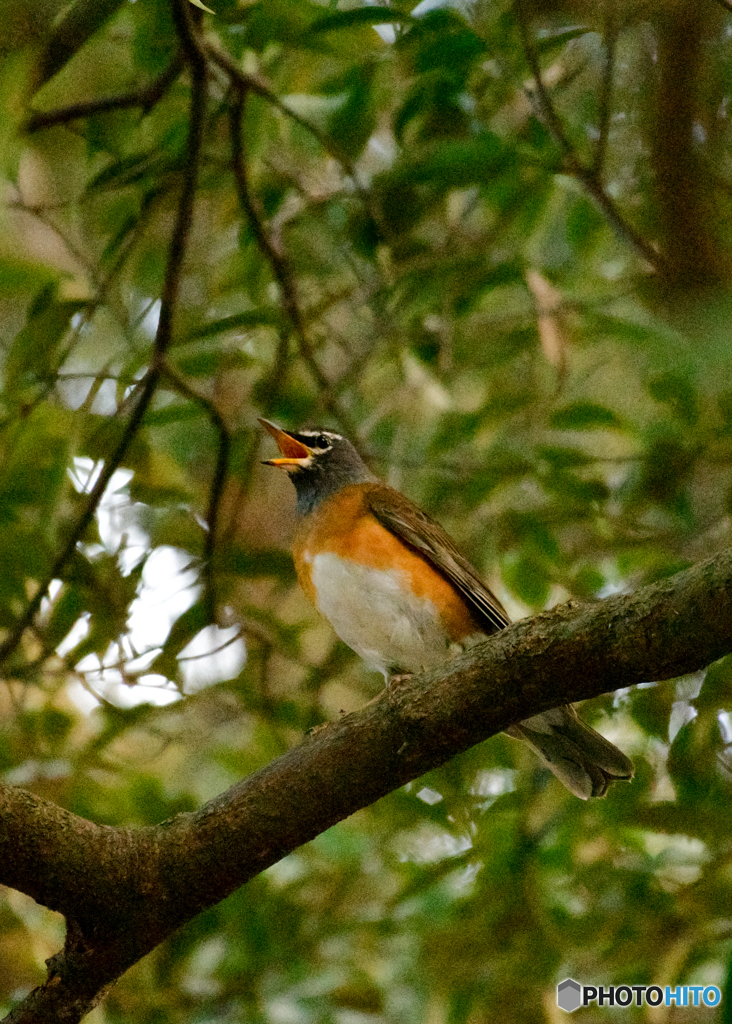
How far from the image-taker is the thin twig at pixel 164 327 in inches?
189

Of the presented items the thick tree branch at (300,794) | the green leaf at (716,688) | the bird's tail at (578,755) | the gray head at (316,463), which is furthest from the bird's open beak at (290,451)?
the thick tree branch at (300,794)

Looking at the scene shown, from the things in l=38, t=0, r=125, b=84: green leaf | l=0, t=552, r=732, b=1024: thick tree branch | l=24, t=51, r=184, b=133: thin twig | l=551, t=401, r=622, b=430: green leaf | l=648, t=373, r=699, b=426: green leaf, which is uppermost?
l=24, t=51, r=184, b=133: thin twig

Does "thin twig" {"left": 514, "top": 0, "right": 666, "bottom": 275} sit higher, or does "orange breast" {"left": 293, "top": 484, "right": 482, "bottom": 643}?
"thin twig" {"left": 514, "top": 0, "right": 666, "bottom": 275}

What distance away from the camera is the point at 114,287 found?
593 cm

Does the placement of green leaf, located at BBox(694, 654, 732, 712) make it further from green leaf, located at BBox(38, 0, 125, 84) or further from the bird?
green leaf, located at BBox(38, 0, 125, 84)

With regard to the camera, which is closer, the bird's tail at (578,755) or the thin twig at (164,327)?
the bird's tail at (578,755)

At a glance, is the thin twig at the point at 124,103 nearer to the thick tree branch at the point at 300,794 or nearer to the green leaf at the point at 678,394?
the green leaf at the point at 678,394

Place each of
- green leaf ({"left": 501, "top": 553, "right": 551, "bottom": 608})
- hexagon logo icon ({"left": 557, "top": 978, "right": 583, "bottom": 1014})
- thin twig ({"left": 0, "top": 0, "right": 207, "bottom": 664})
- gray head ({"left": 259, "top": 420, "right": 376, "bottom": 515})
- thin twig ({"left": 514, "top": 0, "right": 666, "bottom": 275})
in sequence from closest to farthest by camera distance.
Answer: thin twig ({"left": 514, "top": 0, "right": 666, "bottom": 275}), thin twig ({"left": 0, "top": 0, "right": 207, "bottom": 664}), hexagon logo icon ({"left": 557, "top": 978, "right": 583, "bottom": 1014}), green leaf ({"left": 501, "top": 553, "right": 551, "bottom": 608}), gray head ({"left": 259, "top": 420, "right": 376, "bottom": 515})

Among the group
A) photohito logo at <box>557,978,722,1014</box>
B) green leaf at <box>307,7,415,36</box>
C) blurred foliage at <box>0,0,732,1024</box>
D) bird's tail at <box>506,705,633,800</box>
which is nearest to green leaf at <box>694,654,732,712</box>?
blurred foliage at <box>0,0,732,1024</box>

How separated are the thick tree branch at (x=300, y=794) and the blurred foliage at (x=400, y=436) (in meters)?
1.41

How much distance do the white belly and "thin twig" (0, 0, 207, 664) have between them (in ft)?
3.55

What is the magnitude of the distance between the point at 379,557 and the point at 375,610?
0.25m

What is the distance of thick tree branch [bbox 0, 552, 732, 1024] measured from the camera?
300cm

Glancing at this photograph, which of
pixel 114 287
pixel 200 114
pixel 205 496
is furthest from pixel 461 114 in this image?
pixel 205 496
